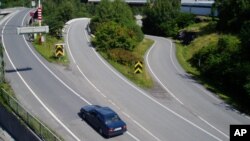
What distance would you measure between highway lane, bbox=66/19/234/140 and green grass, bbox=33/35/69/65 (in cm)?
126

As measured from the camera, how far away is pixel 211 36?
60781 millimetres

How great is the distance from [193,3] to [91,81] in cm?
4868

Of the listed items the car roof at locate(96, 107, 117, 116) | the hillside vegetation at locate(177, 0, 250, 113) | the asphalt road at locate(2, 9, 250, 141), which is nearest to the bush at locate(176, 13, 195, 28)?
the hillside vegetation at locate(177, 0, 250, 113)

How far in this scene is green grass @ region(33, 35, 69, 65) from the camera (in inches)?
1843

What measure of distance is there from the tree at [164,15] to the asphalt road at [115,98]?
25.7 metres

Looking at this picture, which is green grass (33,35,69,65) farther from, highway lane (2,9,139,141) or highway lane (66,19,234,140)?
highway lane (66,19,234,140)

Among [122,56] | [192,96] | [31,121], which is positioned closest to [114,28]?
[122,56]

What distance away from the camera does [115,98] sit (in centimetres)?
3631

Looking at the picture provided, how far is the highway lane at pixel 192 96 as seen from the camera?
111 ft

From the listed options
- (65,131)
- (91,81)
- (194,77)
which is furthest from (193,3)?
(65,131)

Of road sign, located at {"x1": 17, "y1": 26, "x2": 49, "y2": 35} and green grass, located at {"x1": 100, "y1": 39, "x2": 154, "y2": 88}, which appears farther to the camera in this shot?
road sign, located at {"x1": 17, "y1": 26, "x2": 49, "y2": 35}

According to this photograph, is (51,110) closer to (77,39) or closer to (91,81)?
(91,81)

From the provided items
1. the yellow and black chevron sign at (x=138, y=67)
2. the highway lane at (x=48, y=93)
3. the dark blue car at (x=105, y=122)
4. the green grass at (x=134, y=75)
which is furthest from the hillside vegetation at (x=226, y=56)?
the highway lane at (x=48, y=93)

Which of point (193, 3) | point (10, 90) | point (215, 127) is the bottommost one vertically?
point (215, 127)
